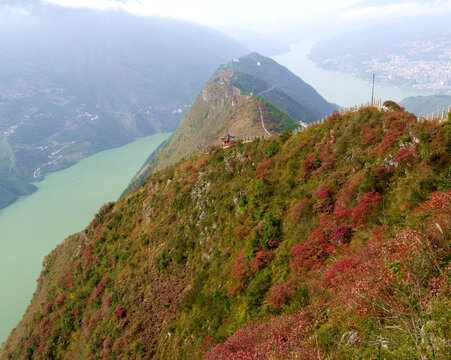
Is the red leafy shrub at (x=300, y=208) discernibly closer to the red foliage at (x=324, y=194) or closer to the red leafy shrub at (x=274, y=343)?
the red foliage at (x=324, y=194)

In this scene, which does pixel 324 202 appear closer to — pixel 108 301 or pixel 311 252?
pixel 311 252

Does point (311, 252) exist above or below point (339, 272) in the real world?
below

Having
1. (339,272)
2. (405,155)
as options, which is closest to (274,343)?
(339,272)

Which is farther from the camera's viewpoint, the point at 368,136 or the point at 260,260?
the point at 368,136

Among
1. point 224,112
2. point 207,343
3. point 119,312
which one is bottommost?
point 119,312

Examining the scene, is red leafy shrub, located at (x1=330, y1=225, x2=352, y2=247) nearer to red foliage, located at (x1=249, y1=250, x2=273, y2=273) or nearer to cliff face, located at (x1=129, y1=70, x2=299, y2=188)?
red foliage, located at (x1=249, y1=250, x2=273, y2=273)

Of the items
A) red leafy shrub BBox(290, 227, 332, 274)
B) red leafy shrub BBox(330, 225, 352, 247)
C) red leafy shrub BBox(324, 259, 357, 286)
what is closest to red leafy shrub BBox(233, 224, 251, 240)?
red leafy shrub BBox(290, 227, 332, 274)

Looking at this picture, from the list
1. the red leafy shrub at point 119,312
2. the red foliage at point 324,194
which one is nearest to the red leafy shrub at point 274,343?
the red foliage at point 324,194
